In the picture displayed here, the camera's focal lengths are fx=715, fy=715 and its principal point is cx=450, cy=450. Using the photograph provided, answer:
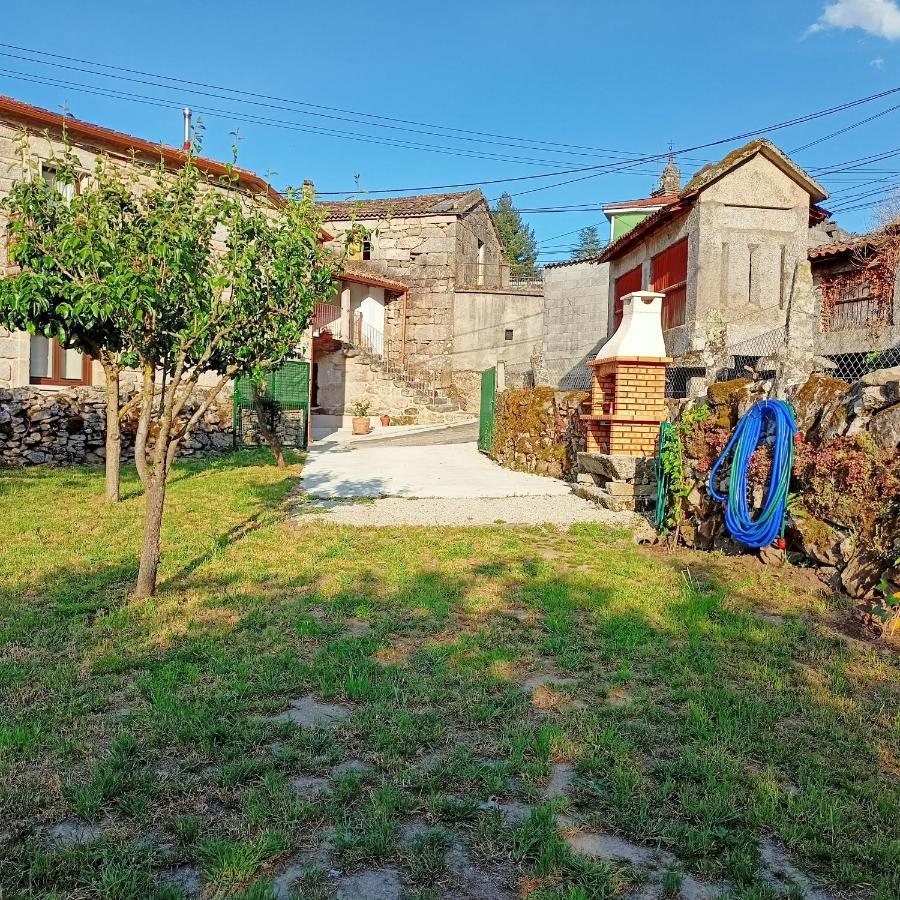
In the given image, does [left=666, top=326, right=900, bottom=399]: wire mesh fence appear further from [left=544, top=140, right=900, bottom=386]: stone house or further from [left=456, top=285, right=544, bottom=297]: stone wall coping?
[left=456, top=285, right=544, bottom=297]: stone wall coping

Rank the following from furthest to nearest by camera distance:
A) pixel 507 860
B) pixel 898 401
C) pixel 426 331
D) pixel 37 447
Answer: pixel 426 331, pixel 37 447, pixel 898 401, pixel 507 860

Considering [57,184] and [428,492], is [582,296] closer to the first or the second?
[428,492]

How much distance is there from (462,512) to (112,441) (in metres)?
4.75

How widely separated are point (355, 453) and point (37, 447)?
6.14 metres

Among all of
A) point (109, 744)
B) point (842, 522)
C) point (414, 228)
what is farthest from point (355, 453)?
point (414, 228)

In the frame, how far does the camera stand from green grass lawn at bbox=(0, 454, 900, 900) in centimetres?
216

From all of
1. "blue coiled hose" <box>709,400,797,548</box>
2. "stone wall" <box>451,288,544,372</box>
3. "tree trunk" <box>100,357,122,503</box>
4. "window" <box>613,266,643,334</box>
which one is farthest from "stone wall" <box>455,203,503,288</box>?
"blue coiled hose" <box>709,400,797,548</box>

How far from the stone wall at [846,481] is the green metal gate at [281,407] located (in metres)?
11.6

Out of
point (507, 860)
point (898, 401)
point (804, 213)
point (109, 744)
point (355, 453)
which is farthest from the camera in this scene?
point (355, 453)

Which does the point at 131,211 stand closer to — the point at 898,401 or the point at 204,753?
the point at 204,753

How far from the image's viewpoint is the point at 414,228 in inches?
1130

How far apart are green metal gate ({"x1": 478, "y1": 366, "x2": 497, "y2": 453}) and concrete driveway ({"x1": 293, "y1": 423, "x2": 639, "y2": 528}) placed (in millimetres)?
344

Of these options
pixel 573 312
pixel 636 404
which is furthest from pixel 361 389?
pixel 636 404

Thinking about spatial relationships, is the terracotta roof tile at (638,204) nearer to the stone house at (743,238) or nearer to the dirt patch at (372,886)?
the stone house at (743,238)
